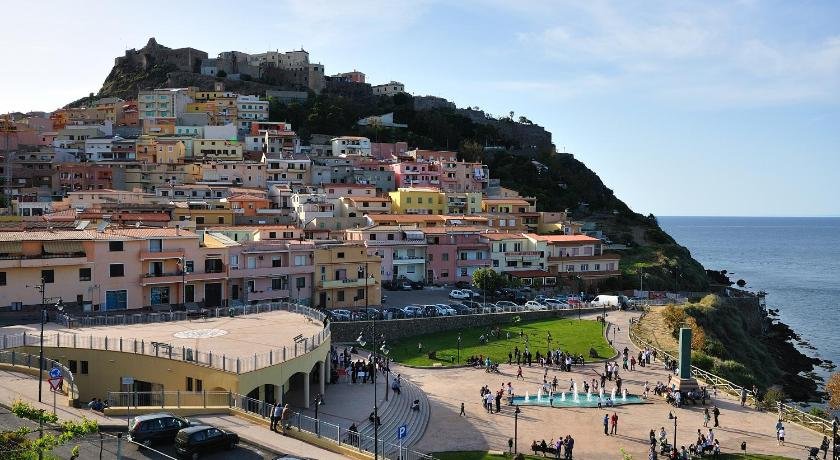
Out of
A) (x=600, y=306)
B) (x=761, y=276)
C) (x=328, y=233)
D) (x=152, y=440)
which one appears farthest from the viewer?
(x=761, y=276)

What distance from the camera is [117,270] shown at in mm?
38688

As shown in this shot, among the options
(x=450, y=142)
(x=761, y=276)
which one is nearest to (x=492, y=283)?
(x=450, y=142)

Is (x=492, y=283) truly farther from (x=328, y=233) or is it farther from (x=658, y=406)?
(x=658, y=406)

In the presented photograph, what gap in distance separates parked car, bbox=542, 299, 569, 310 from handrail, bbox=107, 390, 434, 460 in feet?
87.5

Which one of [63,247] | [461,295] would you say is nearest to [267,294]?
[63,247]

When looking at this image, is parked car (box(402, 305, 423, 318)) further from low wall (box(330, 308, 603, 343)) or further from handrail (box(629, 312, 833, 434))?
handrail (box(629, 312, 833, 434))

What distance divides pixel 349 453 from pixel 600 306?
32660 mm

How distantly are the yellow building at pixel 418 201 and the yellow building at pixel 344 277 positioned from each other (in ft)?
70.0

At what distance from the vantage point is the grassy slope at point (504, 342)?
38.6 metres

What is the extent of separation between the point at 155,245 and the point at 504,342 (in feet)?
63.1

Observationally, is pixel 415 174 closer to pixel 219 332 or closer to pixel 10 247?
pixel 10 247

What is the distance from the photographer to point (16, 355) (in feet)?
81.8

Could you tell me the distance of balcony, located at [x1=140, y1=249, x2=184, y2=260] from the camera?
3953 cm

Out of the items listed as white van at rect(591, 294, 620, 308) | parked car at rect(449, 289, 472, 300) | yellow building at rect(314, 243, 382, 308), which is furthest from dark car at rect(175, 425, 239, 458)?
white van at rect(591, 294, 620, 308)
